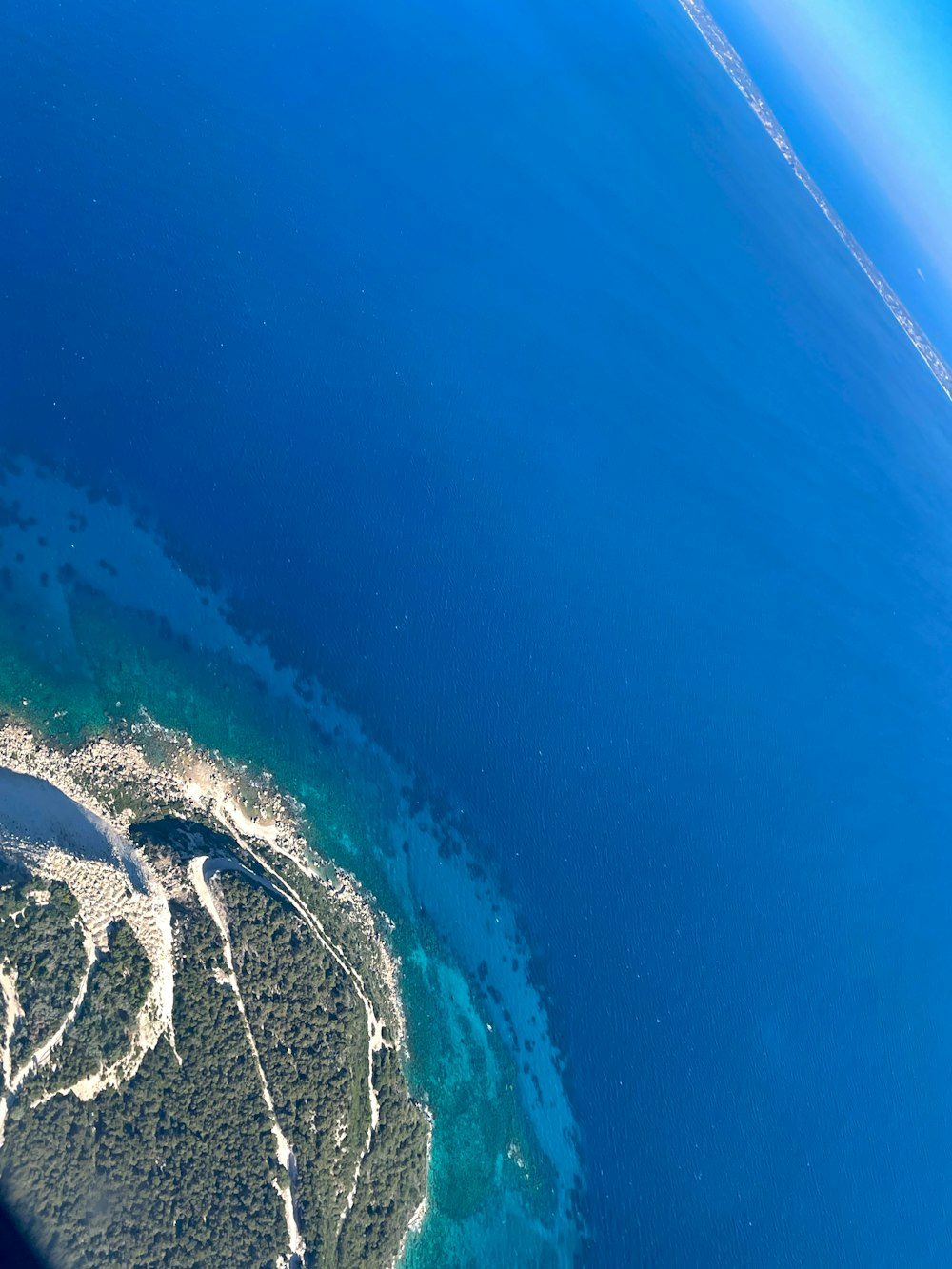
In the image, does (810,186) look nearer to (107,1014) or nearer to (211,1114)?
(107,1014)

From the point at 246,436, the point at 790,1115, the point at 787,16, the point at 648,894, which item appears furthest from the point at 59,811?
the point at 787,16

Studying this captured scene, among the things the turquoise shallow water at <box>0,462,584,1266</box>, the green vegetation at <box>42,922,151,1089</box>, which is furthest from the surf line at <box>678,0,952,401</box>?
the green vegetation at <box>42,922,151,1089</box>

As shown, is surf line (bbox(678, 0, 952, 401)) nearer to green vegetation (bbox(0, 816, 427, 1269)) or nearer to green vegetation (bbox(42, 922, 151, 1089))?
green vegetation (bbox(0, 816, 427, 1269))

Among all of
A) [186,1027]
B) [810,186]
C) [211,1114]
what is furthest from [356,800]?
[810,186]

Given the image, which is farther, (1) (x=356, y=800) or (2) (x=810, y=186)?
(2) (x=810, y=186)

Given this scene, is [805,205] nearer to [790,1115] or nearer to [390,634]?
[390,634]

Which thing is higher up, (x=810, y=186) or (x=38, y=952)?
(x=810, y=186)
